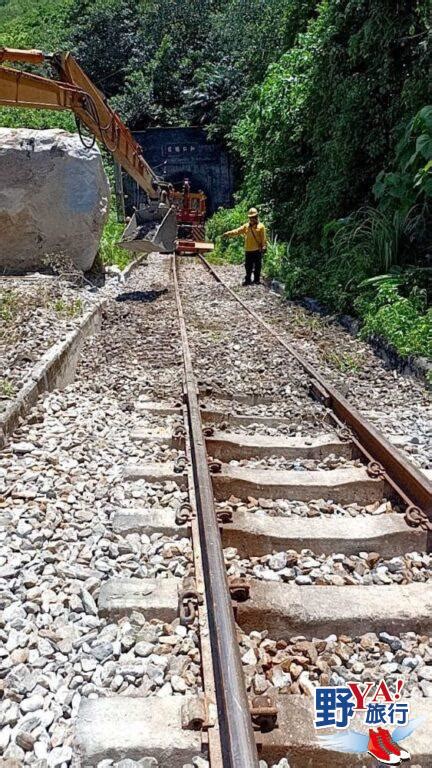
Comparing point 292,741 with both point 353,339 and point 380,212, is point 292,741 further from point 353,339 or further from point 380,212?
point 380,212

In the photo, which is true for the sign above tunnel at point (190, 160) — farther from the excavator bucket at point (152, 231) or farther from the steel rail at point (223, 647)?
the steel rail at point (223, 647)

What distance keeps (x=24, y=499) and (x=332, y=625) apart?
6.65ft

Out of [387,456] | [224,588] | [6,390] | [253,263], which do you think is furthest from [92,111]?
[224,588]

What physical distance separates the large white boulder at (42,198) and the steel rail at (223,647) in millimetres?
9391

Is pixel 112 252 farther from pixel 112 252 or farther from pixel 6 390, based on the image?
pixel 6 390

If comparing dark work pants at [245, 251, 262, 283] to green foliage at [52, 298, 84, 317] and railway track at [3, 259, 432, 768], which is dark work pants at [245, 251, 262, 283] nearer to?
green foliage at [52, 298, 84, 317]

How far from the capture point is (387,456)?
427 centimetres

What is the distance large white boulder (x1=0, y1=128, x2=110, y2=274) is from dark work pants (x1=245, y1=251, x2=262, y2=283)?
380cm

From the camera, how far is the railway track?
215 centimetres

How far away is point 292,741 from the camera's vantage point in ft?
7.00

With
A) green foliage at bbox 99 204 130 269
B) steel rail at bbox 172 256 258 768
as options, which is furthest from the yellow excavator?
steel rail at bbox 172 256 258 768

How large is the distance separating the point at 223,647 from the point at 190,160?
33.8 metres

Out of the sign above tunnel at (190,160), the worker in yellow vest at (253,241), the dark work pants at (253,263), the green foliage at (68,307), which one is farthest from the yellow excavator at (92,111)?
Answer: the sign above tunnel at (190,160)

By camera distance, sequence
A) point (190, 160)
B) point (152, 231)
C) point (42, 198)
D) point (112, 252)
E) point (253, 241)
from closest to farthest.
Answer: point (42, 198), point (152, 231), point (253, 241), point (112, 252), point (190, 160)
